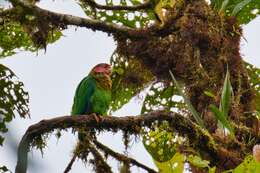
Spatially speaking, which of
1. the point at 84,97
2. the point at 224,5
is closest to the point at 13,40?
the point at 84,97

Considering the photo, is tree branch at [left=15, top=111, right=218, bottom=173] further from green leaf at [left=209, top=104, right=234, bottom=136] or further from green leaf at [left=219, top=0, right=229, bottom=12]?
green leaf at [left=219, top=0, right=229, bottom=12]

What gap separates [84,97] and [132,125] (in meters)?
1.69

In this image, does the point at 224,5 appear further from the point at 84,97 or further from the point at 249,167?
the point at 249,167

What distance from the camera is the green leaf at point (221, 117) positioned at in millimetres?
2561

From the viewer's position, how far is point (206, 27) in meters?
3.53

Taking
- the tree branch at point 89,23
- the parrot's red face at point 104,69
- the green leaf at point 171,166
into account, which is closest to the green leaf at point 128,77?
the parrot's red face at point 104,69

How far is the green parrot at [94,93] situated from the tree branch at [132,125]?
4.78 feet

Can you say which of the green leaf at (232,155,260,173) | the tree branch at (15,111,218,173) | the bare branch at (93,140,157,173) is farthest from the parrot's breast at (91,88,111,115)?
the green leaf at (232,155,260,173)

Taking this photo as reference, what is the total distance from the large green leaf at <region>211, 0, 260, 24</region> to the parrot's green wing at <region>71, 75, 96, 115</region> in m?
1.21

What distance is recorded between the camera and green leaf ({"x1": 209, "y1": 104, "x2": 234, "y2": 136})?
256cm

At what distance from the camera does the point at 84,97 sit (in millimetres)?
4289

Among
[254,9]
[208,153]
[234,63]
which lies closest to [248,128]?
[208,153]

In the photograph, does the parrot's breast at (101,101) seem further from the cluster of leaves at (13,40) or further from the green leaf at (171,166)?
the green leaf at (171,166)

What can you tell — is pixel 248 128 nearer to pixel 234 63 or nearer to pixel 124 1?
pixel 234 63
